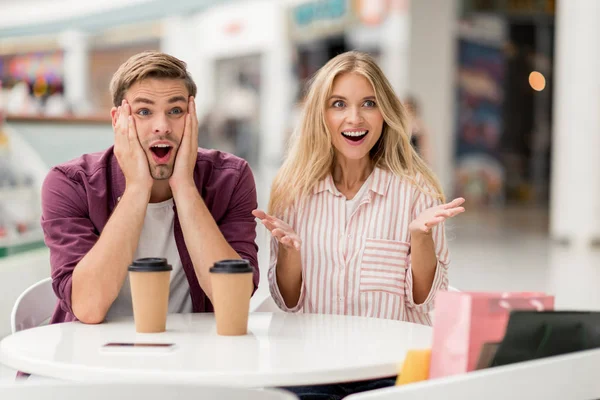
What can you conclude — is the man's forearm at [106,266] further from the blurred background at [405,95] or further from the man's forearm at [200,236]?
the blurred background at [405,95]

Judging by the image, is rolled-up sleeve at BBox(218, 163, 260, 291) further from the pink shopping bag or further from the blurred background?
the blurred background

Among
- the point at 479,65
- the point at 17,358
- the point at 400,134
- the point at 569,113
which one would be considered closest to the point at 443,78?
the point at 569,113

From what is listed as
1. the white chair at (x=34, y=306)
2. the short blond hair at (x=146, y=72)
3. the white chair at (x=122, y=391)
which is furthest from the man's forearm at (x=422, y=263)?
the white chair at (x=122, y=391)

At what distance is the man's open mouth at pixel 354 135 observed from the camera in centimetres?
231

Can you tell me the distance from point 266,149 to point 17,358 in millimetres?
13229

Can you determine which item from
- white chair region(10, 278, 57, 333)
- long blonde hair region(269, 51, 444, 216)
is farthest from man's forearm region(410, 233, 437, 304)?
white chair region(10, 278, 57, 333)

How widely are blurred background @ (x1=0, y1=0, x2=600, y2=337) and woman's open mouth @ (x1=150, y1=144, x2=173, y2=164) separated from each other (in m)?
1.78

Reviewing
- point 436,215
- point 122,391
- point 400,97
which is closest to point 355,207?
point 436,215

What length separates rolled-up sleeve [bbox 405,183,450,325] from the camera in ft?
7.35

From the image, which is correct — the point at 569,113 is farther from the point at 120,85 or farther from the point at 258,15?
the point at 120,85

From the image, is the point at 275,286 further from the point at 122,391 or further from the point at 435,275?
the point at 122,391

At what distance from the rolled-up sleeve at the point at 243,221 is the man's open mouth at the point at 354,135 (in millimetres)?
292

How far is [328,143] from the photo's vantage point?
238 centimetres

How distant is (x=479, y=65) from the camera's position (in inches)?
677
